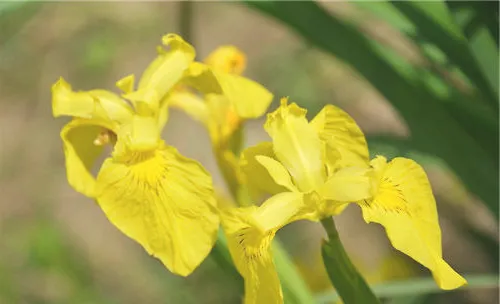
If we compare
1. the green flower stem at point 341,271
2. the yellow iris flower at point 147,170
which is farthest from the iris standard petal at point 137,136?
the green flower stem at point 341,271

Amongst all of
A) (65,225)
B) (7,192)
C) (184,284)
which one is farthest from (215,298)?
(7,192)

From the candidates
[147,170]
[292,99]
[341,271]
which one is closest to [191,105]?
[147,170]

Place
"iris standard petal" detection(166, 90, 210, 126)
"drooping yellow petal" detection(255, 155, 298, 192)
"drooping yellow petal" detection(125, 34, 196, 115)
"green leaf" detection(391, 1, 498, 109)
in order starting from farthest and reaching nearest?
"iris standard petal" detection(166, 90, 210, 126) < "green leaf" detection(391, 1, 498, 109) < "drooping yellow petal" detection(125, 34, 196, 115) < "drooping yellow petal" detection(255, 155, 298, 192)

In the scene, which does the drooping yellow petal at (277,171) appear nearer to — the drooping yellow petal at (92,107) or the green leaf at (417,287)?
the drooping yellow petal at (92,107)

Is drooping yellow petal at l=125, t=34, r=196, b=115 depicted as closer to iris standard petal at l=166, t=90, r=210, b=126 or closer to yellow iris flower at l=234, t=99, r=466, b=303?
yellow iris flower at l=234, t=99, r=466, b=303

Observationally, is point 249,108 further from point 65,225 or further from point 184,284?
point 65,225

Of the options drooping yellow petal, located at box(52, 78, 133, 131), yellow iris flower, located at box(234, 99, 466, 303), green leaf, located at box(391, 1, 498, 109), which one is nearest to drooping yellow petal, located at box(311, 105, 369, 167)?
yellow iris flower, located at box(234, 99, 466, 303)

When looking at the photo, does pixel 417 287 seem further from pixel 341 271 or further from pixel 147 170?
pixel 147 170
